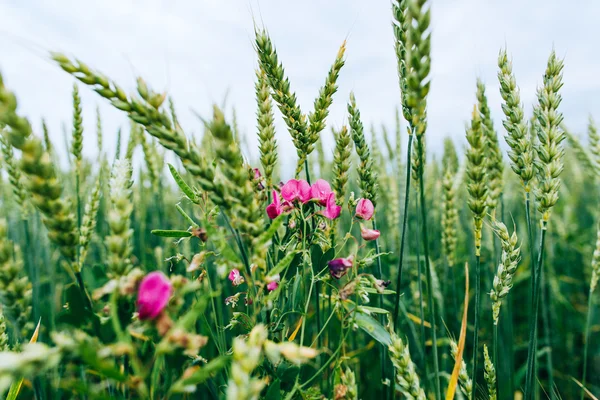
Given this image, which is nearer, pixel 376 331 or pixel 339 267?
pixel 339 267

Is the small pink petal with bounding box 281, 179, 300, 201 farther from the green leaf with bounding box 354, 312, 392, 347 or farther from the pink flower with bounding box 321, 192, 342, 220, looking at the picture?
the green leaf with bounding box 354, 312, 392, 347

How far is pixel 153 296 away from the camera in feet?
1.83

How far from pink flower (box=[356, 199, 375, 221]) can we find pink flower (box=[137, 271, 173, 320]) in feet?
1.90

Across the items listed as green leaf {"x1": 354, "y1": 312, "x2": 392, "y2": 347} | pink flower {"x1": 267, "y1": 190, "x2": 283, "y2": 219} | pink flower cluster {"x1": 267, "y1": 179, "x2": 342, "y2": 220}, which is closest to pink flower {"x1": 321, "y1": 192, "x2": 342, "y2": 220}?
pink flower cluster {"x1": 267, "y1": 179, "x2": 342, "y2": 220}

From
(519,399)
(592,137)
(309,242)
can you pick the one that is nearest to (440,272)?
(519,399)

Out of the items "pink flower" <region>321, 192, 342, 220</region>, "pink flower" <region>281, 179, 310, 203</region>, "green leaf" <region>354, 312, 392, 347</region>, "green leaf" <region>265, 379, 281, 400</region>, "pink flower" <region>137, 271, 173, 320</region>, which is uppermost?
"pink flower" <region>281, 179, 310, 203</region>

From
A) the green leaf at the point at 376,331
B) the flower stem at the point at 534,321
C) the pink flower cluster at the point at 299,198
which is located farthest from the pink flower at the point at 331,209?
the flower stem at the point at 534,321

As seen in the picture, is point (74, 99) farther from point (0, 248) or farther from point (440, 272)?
point (440, 272)

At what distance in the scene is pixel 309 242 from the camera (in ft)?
3.19

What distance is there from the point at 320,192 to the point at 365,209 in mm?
132

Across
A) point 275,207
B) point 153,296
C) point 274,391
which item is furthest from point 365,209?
point 153,296

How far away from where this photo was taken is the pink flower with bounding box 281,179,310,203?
3.11 feet

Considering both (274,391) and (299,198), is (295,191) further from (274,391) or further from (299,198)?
(274,391)

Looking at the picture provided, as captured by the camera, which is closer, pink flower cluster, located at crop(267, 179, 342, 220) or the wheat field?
the wheat field
